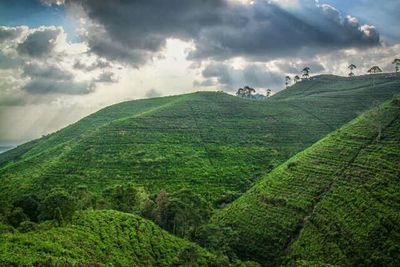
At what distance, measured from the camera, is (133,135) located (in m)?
155

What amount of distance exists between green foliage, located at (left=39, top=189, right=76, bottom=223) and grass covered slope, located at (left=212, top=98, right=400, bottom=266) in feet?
116

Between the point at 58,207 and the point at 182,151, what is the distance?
72.3 meters

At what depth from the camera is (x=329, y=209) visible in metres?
83.6

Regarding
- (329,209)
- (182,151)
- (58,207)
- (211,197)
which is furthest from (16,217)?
(182,151)

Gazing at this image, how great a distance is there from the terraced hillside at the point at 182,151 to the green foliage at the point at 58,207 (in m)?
37.8

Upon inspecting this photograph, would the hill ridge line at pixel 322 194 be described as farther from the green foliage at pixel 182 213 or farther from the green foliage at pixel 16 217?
the green foliage at pixel 16 217

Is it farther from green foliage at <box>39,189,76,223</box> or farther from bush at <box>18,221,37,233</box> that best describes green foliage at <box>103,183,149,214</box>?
bush at <box>18,221,37,233</box>

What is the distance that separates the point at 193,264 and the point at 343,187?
43.6 m

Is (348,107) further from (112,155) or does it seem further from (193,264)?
(193,264)

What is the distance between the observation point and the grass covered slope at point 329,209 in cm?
7206

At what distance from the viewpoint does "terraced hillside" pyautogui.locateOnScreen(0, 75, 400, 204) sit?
118 metres

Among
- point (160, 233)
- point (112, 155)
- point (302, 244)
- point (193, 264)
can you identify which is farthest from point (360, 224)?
point (112, 155)

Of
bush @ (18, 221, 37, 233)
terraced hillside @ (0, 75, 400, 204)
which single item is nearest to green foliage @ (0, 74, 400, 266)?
bush @ (18, 221, 37, 233)

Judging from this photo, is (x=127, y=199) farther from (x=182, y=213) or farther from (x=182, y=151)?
(x=182, y=151)
